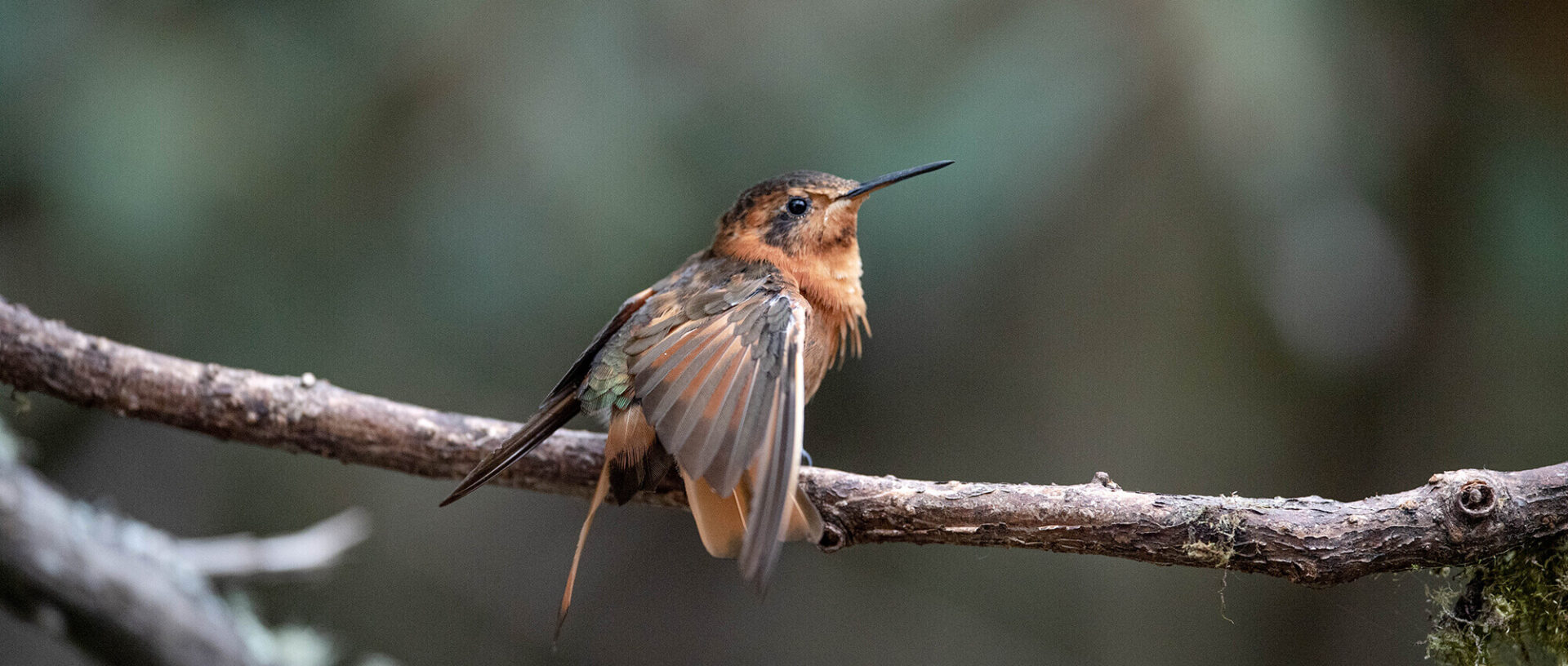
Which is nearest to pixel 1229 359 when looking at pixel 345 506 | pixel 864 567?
pixel 864 567

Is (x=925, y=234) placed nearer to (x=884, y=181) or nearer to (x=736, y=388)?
(x=884, y=181)

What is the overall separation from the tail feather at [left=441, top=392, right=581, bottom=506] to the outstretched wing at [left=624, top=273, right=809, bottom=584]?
0.17m

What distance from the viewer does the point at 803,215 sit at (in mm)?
2422

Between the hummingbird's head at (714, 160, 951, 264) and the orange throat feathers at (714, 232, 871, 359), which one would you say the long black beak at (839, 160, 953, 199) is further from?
the orange throat feathers at (714, 232, 871, 359)

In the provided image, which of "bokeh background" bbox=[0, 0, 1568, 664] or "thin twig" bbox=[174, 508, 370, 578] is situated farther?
"bokeh background" bbox=[0, 0, 1568, 664]

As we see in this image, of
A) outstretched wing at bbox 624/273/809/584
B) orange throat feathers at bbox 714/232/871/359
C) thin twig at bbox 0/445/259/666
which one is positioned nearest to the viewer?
outstretched wing at bbox 624/273/809/584

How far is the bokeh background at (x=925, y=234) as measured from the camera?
2.99 metres

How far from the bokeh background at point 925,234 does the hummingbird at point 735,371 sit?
73 centimetres

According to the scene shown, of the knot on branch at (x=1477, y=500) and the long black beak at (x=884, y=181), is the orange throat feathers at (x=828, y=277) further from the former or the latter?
the knot on branch at (x=1477, y=500)

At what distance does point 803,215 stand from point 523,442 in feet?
3.10

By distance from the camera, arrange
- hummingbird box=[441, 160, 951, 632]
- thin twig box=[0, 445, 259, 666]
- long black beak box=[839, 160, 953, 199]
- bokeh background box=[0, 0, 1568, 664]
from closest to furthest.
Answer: hummingbird box=[441, 160, 951, 632]
thin twig box=[0, 445, 259, 666]
long black beak box=[839, 160, 953, 199]
bokeh background box=[0, 0, 1568, 664]

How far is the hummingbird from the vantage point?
1.48 meters

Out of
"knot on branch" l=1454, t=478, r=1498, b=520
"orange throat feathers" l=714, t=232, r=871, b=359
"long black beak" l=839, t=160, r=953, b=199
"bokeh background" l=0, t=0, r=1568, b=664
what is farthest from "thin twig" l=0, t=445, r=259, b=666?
"knot on branch" l=1454, t=478, r=1498, b=520

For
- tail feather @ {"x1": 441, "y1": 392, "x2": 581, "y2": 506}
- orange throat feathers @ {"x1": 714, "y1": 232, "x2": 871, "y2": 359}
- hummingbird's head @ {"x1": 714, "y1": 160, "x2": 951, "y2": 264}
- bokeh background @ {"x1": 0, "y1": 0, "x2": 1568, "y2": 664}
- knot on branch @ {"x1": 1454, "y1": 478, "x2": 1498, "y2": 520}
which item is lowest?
knot on branch @ {"x1": 1454, "y1": 478, "x2": 1498, "y2": 520}
